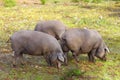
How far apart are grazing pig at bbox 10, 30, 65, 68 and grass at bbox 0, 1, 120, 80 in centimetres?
42

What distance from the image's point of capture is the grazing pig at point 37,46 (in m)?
9.04

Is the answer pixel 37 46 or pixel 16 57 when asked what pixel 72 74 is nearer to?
pixel 37 46

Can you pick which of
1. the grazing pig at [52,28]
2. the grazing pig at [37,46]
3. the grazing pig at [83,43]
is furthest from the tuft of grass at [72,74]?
the grazing pig at [52,28]

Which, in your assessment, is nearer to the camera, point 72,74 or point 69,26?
point 72,74

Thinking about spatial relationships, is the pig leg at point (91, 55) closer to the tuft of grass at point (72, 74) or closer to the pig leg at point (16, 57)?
the tuft of grass at point (72, 74)

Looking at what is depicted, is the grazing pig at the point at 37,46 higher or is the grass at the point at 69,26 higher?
the grazing pig at the point at 37,46

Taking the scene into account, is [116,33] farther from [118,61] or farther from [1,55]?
[1,55]

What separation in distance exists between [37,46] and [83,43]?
1.49 m

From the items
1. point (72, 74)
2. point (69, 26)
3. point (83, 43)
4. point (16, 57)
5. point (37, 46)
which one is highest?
point (37, 46)

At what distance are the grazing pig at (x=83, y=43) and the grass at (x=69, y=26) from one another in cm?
31

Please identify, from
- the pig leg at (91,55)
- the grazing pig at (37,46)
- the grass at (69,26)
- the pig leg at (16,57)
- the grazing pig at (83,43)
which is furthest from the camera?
the pig leg at (91,55)

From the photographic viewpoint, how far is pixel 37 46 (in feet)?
29.6

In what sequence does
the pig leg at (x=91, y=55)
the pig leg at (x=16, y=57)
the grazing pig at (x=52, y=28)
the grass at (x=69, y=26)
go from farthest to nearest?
the grazing pig at (x=52, y=28) < the pig leg at (x=91, y=55) < the pig leg at (x=16, y=57) < the grass at (x=69, y=26)

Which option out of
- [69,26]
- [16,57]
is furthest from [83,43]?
[69,26]
